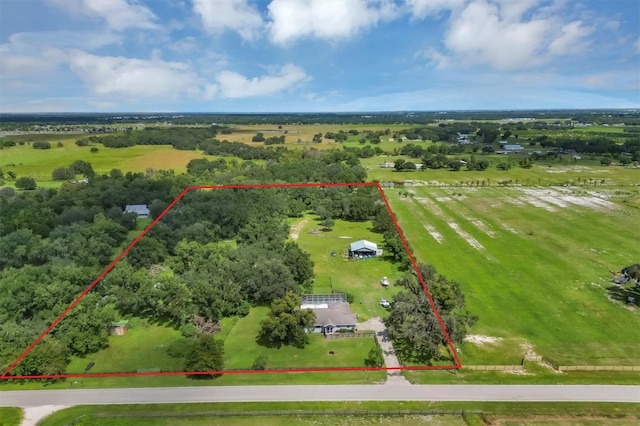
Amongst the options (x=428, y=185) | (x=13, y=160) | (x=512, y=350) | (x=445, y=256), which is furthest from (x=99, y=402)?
(x=13, y=160)

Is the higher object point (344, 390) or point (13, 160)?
point (13, 160)

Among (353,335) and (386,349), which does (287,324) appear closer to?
(353,335)

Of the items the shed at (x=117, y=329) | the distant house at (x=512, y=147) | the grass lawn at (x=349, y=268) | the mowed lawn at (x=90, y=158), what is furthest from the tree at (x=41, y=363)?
the distant house at (x=512, y=147)

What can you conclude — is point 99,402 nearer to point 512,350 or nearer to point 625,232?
point 512,350

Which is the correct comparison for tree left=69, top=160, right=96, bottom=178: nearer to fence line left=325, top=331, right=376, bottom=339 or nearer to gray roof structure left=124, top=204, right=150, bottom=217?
gray roof structure left=124, top=204, right=150, bottom=217

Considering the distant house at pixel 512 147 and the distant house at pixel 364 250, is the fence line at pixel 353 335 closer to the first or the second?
the distant house at pixel 364 250
